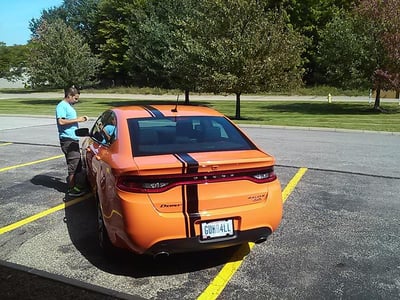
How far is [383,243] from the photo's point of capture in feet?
15.2

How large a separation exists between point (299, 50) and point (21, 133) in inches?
459

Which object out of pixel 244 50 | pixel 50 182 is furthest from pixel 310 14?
pixel 50 182

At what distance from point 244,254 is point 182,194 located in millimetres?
1174

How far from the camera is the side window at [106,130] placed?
4.71 meters

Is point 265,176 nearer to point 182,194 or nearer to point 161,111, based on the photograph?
point 182,194

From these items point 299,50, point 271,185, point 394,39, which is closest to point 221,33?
point 299,50

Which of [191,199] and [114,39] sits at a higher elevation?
[114,39]

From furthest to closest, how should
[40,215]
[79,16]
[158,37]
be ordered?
[79,16]
[158,37]
[40,215]

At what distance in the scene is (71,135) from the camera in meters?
6.49

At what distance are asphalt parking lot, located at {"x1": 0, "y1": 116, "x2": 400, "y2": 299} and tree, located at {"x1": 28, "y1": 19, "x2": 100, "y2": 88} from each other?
78.6ft

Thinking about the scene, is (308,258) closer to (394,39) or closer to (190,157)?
(190,157)

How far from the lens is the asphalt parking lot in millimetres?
3652

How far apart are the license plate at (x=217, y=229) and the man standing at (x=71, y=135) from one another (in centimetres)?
333

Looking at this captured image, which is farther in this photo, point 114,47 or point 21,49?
point 21,49
